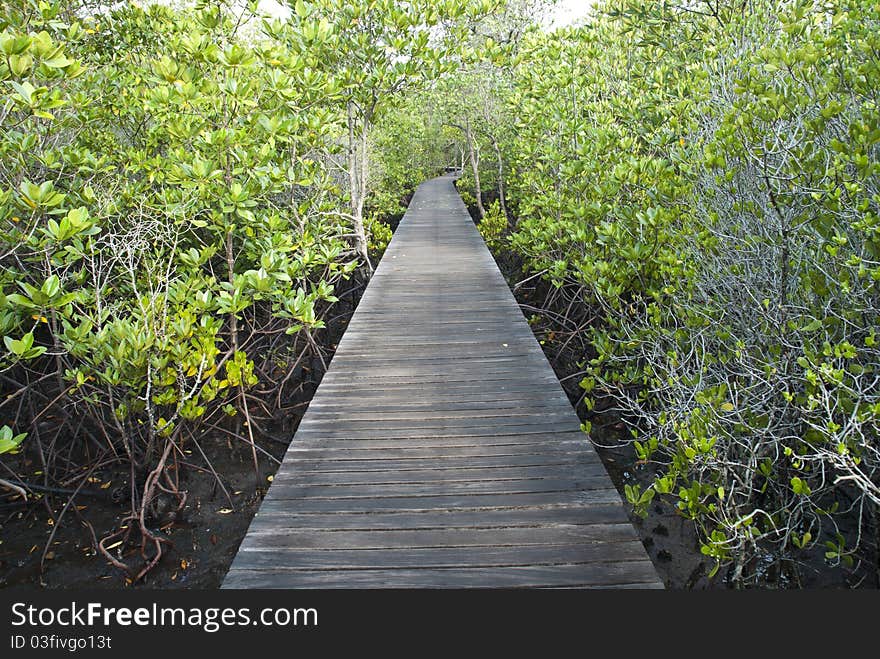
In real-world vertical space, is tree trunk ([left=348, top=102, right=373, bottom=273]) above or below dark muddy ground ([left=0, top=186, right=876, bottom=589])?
Answer: above

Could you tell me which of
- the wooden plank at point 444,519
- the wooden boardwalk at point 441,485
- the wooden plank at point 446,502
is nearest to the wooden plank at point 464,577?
the wooden boardwalk at point 441,485

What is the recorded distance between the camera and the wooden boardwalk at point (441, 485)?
74.0 inches

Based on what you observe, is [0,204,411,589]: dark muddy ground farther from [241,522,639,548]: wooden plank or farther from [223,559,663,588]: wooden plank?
[223,559,663,588]: wooden plank

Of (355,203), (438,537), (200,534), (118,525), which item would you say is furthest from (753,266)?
(355,203)

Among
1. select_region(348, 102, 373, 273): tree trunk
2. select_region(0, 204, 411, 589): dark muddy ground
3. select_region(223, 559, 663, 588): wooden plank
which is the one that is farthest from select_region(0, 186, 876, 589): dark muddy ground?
select_region(348, 102, 373, 273): tree trunk

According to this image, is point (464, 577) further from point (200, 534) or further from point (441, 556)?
point (200, 534)

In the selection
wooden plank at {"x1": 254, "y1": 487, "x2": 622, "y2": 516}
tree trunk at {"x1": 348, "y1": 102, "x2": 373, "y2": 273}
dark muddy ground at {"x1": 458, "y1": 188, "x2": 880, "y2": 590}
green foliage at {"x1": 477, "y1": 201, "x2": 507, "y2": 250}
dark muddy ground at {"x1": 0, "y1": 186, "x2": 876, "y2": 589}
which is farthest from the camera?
green foliage at {"x1": 477, "y1": 201, "x2": 507, "y2": 250}

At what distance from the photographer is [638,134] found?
183 inches

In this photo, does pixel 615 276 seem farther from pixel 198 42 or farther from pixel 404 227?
pixel 404 227

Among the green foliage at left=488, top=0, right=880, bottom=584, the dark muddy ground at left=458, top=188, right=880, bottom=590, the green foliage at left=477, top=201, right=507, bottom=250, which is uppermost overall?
the green foliage at left=488, top=0, right=880, bottom=584

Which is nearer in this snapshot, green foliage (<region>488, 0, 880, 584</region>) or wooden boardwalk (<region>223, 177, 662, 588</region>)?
wooden boardwalk (<region>223, 177, 662, 588</region>)

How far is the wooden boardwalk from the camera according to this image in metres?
1.88

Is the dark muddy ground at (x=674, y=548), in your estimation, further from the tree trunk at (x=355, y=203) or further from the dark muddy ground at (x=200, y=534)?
the tree trunk at (x=355, y=203)

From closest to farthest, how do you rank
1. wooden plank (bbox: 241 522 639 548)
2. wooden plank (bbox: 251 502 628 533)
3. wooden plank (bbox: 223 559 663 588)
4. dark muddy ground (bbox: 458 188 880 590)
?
1. wooden plank (bbox: 223 559 663 588)
2. wooden plank (bbox: 241 522 639 548)
3. wooden plank (bbox: 251 502 628 533)
4. dark muddy ground (bbox: 458 188 880 590)
